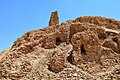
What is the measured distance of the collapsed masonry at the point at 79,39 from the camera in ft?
53.5

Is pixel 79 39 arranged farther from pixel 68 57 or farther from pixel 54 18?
pixel 54 18

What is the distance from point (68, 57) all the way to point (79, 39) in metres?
1.47

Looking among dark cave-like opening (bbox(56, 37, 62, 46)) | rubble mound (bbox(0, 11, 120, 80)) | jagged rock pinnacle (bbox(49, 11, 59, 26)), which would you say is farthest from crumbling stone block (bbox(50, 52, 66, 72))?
jagged rock pinnacle (bbox(49, 11, 59, 26))

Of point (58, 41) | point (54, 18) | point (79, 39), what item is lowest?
Result: point (79, 39)

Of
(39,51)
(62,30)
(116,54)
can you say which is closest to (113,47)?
(116,54)

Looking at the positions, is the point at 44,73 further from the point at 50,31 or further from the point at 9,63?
the point at 50,31

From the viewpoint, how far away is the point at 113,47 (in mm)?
17953

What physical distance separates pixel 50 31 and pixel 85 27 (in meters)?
3.72

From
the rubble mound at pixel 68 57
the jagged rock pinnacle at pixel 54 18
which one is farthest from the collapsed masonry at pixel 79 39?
the jagged rock pinnacle at pixel 54 18

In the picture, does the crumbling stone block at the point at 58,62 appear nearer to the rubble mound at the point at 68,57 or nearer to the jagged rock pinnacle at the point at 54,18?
the rubble mound at the point at 68,57

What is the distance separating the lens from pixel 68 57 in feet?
55.3

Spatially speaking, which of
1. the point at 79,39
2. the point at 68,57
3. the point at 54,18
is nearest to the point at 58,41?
the point at 68,57

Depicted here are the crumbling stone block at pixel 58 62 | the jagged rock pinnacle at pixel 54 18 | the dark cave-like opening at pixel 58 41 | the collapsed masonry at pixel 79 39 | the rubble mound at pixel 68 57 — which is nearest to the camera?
the rubble mound at pixel 68 57

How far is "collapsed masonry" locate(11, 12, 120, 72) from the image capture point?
1631 cm
